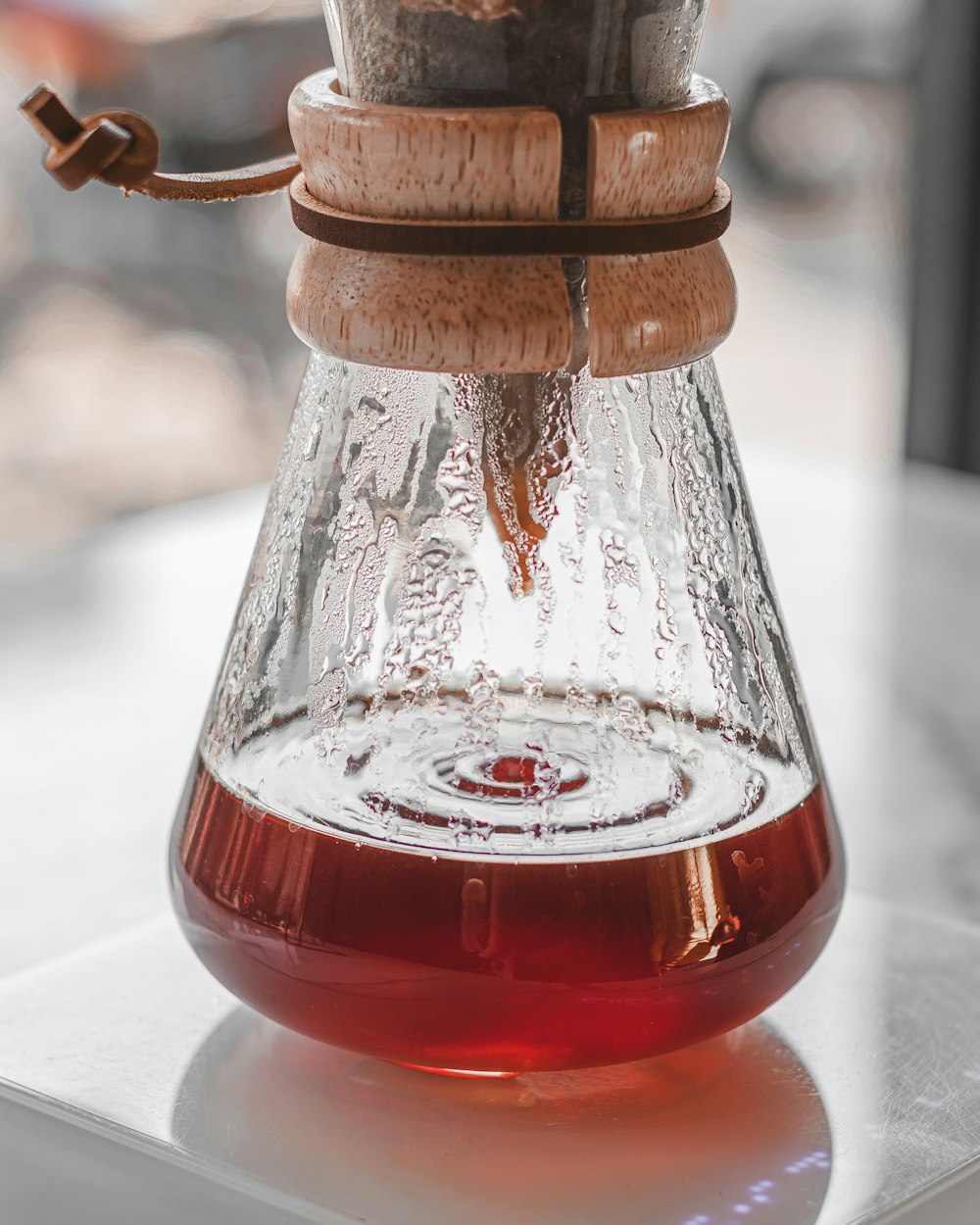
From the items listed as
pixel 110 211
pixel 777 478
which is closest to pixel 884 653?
pixel 777 478

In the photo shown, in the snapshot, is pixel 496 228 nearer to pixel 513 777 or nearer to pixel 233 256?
pixel 513 777

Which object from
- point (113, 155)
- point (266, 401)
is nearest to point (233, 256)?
point (266, 401)

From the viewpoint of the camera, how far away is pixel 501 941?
32cm

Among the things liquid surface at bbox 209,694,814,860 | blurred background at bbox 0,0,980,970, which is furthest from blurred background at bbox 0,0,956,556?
liquid surface at bbox 209,694,814,860

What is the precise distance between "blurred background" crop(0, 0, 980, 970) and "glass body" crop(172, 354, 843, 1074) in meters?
0.14

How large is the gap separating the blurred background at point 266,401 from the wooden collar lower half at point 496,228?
0.73 feet

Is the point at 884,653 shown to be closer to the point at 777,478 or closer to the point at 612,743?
the point at 777,478

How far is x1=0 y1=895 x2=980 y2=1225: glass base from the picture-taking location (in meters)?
0.32

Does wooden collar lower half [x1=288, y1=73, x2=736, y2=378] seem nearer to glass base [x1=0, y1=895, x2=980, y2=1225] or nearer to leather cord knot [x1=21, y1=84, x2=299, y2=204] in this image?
leather cord knot [x1=21, y1=84, x2=299, y2=204]

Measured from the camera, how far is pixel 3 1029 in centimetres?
38

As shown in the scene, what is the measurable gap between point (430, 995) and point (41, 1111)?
88 millimetres

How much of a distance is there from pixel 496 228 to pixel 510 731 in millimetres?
114

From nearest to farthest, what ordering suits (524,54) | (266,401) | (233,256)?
(524,54)
(233,256)
(266,401)

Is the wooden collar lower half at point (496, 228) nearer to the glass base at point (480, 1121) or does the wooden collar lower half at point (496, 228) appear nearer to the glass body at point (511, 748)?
the glass body at point (511, 748)
